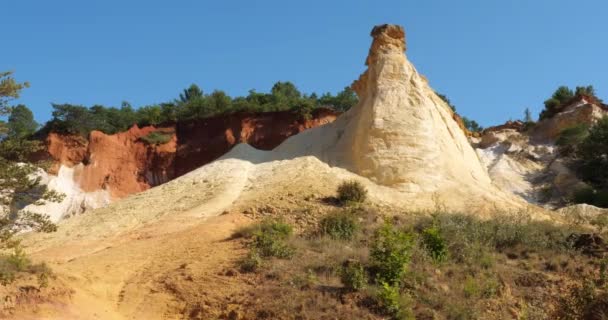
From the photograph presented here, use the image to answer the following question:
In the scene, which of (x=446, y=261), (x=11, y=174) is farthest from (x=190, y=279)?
(x=446, y=261)

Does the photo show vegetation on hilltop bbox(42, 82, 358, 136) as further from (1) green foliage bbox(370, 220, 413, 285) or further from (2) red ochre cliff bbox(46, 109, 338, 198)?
(1) green foliage bbox(370, 220, 413, 285)

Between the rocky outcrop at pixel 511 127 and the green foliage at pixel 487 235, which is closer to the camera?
the green foliage at pixel 487 235

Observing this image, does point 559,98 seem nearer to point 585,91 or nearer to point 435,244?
point 585,91

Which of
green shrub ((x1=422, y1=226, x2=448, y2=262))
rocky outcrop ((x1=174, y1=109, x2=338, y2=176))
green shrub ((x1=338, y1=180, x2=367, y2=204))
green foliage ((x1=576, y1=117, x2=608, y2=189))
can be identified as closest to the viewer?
green shrub ((x1=422, y1=226, x2=448, y2=262))

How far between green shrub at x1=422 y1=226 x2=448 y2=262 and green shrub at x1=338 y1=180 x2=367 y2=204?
373 centimetres

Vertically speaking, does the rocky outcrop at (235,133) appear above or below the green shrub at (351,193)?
above

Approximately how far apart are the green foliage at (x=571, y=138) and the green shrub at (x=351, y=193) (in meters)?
17.2

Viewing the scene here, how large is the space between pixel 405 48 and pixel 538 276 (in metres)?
13.3

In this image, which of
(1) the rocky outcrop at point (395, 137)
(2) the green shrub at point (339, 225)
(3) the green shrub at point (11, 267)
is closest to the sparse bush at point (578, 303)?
(2) the green shrub at point (339, 225)

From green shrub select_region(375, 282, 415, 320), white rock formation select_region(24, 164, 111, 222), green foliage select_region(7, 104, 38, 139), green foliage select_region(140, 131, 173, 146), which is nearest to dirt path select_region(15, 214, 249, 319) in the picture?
green shrub select_region(375, 282, 415, 320)

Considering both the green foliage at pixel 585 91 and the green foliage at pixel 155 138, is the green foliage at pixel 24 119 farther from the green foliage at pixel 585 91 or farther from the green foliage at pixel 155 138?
the green foliage at pixel 585 91

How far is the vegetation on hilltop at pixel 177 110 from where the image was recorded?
109ft

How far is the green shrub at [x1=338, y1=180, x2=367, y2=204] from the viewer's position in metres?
18.3

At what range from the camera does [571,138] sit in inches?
1296
